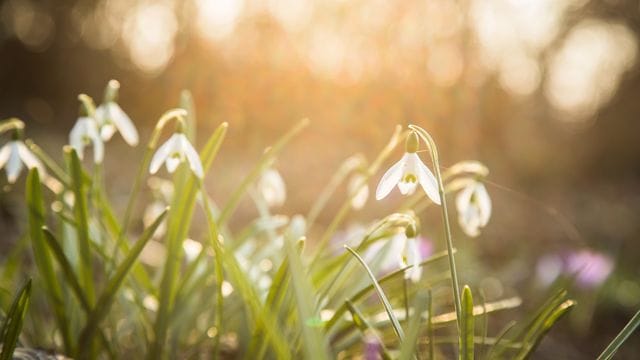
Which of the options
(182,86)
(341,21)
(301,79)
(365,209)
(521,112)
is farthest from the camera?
(182,86)

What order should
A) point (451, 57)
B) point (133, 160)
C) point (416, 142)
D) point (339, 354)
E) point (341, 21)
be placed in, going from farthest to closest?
point (133, 160)
point (341, 21)
point (451, 57)
point (339, 354)
point (416, 142)

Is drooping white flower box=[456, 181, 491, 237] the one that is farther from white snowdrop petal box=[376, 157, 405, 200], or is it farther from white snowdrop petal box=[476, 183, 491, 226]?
white snowdrop petal box=[376, 157, 405, 200]

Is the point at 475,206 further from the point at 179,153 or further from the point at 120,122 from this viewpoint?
the point at 120,122

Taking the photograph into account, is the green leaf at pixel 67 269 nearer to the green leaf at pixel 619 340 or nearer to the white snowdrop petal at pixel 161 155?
the white snowdrop petal at pixel 161 155

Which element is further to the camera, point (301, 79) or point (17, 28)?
point (17, 28)

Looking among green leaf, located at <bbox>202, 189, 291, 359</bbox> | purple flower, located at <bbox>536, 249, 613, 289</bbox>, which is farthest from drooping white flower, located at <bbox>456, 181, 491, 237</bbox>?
purple flower, located at <bbox>536, 249, 613, 289</bbox>

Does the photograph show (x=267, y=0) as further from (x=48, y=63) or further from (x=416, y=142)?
(x=416, y=142)

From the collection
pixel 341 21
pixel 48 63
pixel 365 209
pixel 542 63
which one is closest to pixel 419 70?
pixel 341 21
